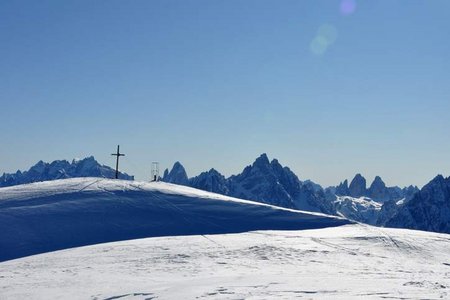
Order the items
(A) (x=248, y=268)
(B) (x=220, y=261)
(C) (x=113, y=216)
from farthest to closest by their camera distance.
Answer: (C) (x=113, y=216) < (B) (x=220, y=261) < (A) (x=248, y=268)

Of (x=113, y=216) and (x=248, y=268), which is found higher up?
(x=113, y=216)

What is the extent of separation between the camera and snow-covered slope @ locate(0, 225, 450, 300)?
53.5ft

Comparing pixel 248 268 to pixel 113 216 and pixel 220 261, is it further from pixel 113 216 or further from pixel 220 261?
pixel 113 216

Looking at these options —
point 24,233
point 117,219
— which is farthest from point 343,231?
point 24,233

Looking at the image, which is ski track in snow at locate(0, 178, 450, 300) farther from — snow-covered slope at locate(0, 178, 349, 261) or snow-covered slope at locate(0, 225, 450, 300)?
snow-covered slope at locate(0, 178, 349, 261)

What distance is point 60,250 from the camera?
85.6 feet

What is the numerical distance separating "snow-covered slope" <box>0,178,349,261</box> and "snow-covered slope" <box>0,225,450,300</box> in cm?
217

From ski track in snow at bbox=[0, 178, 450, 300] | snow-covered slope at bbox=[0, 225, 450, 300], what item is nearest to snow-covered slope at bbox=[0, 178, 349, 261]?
ski track in snow at bbox=[0, 178, 450, 300]

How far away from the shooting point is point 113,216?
1251 inches

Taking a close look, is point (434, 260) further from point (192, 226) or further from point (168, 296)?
point (168, 296)

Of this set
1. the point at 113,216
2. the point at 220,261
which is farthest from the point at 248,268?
the point at 113,216

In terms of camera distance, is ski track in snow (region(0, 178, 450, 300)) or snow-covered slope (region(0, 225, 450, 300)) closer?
snow-covered slope (region(0, 225, 450, 300))

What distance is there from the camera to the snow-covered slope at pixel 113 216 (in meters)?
28.1

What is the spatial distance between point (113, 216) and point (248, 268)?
13.4 meters
